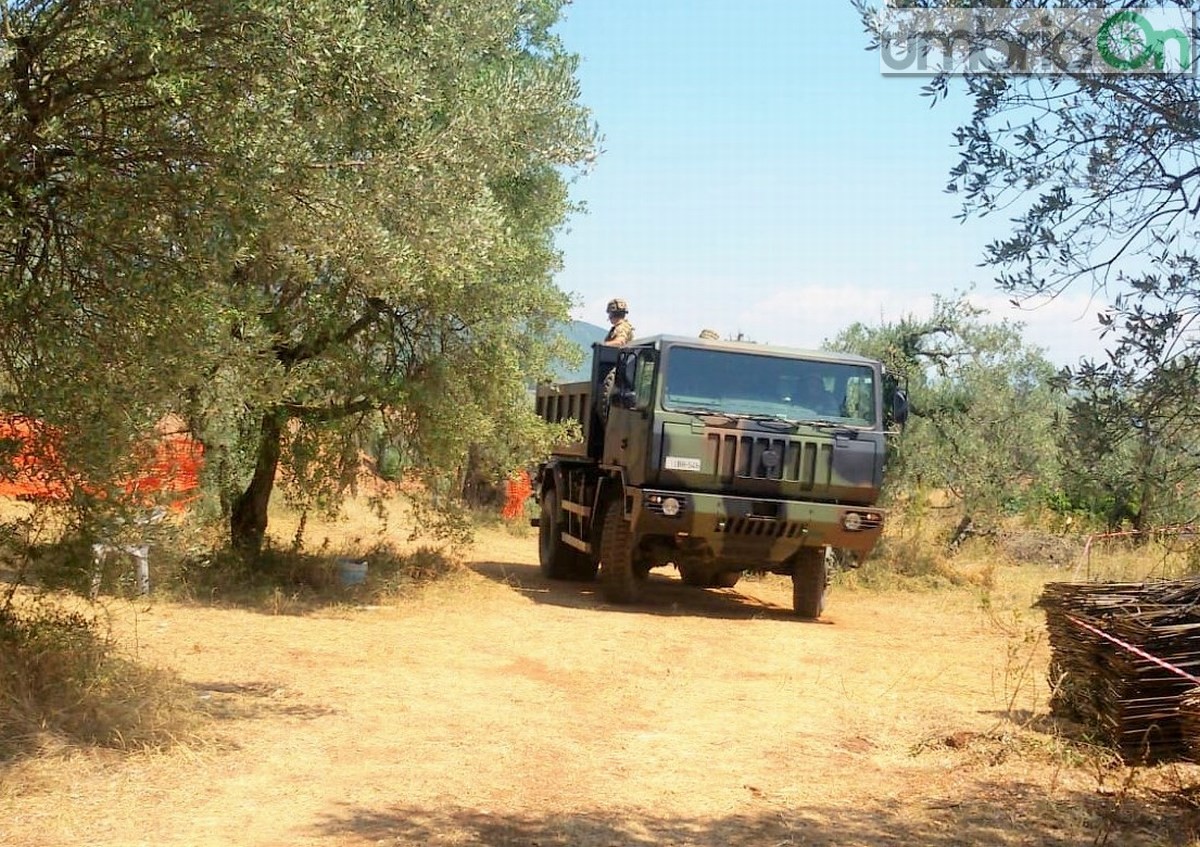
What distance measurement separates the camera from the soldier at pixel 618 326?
1422 centimetres

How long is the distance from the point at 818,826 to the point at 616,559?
7.15 m

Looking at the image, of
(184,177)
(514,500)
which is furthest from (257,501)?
(514,500)

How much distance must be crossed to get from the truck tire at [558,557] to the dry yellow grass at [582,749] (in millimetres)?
3535

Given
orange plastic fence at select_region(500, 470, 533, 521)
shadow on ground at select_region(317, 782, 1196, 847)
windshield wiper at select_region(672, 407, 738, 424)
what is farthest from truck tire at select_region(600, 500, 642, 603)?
orange plastic fence at select_region(500, 470, 533, 521)

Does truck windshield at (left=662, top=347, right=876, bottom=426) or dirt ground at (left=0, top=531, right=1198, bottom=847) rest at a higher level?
truck windshield at (left=662, top=347, right=876, bottom=426)

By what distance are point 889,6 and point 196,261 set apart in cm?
317

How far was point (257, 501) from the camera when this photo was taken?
1296cm

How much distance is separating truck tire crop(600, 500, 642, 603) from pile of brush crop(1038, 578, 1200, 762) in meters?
5.77

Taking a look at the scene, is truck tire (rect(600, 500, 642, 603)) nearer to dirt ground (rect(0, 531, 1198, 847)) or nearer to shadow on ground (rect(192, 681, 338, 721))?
dirt ground (rect(0, 531, 1198, 847))

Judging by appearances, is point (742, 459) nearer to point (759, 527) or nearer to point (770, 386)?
point (759, 527)

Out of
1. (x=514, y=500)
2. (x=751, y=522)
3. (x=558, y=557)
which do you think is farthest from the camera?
(x=514, y=500)

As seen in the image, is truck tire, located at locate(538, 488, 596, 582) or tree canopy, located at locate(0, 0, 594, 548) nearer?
tree canopy, located at locate(0, 0, 594, 548)

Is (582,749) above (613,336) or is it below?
below

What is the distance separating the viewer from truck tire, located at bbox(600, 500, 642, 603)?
12.5m
